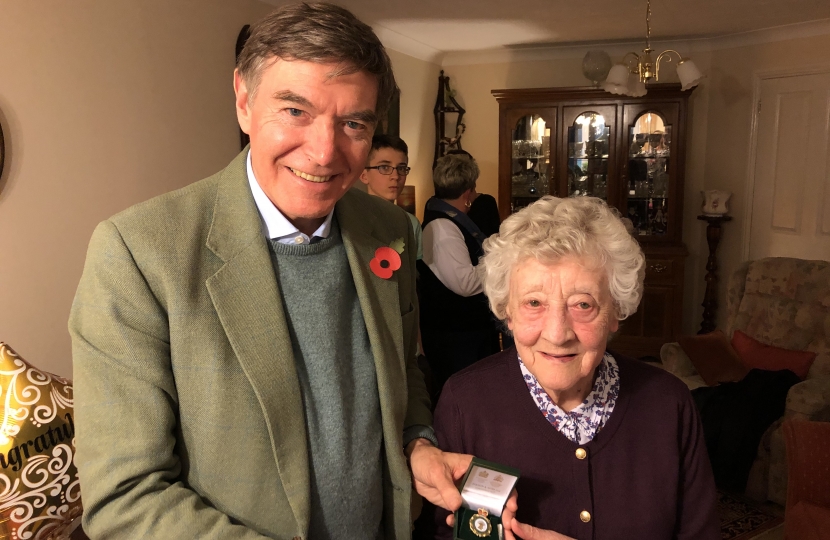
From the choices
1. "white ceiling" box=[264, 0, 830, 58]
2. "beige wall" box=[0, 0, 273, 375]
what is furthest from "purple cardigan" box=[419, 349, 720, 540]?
"white ceiling" box=[264, 0, 830, 58]

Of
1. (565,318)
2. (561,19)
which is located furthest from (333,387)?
(561,19)

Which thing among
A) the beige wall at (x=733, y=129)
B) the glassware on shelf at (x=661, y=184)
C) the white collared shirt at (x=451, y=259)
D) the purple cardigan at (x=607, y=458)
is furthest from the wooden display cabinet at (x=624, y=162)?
the purple cardigan at (x=607, y=458)

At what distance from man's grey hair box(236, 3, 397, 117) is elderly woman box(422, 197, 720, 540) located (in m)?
0.56

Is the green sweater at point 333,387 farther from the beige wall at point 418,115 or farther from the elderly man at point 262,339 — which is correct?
the beige wall at point 418,115

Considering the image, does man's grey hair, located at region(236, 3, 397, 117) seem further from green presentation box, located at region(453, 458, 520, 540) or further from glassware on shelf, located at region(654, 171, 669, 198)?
glassware on shelf, located at region(654, 171, 669, 198)

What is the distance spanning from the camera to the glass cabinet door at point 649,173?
5320 millimetres

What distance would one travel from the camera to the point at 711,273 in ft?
17.6

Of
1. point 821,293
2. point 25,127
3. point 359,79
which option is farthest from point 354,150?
point 821,293

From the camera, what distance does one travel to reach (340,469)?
107cm

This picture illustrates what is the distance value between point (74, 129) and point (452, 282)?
1633mm

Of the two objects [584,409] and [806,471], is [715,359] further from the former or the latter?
[584,409]

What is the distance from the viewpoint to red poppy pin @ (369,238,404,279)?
3.94ft

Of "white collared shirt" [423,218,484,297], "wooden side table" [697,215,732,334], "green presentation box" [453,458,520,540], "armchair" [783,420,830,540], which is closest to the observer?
"green presentation box" [453,458,520,540]

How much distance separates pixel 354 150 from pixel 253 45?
227 mm
